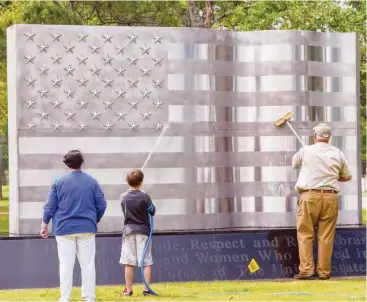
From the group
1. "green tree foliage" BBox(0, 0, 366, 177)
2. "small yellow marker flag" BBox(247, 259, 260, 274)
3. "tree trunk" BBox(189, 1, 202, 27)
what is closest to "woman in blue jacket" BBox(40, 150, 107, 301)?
"small yellow marker flag" BBox(247, 259, 260, 274)

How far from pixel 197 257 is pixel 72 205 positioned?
2.69 meters

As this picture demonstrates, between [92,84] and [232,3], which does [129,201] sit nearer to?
[92,84]

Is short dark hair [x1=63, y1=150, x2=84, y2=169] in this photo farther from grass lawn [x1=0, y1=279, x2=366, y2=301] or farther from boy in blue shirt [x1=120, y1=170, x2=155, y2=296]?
grass lawn [x1=0, y1=279, x2=366, y2=301]

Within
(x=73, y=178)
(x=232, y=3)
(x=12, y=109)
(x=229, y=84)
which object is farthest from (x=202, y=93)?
(x=232, y=3)

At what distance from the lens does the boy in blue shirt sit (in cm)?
999

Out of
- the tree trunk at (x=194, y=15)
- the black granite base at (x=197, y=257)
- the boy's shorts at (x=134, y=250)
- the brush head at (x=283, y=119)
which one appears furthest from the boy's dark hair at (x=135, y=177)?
the tree trunk at (x=194, y=15)

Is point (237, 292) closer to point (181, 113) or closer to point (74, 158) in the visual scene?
point (74, 158)

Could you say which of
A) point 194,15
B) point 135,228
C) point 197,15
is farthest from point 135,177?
point 197,15

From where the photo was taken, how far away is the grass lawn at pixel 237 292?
32.0 feet

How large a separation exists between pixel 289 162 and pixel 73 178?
142 inches

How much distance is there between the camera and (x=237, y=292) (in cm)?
1025

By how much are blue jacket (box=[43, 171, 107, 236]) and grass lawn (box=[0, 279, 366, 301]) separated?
1077mm

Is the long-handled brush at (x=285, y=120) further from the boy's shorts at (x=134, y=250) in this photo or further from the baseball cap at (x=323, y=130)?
the boy's shorts at (x=134, y=250)

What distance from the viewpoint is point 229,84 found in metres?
12.1
